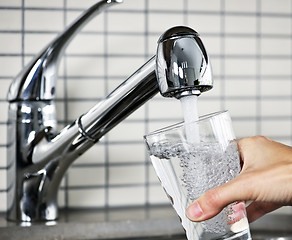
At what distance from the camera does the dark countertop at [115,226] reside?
97 cm

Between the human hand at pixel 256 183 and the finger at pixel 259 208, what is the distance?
5.6 inches

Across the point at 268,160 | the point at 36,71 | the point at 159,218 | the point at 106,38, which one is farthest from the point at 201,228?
the point at 106,38

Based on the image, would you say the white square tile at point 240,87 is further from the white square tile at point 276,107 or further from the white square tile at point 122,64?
the white square tile at point 122,64

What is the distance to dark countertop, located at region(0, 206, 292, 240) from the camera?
3.17 feet

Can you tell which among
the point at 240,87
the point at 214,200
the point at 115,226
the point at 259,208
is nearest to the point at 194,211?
the point at 214,200

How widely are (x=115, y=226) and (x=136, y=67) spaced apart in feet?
1.20

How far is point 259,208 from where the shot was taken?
2.86 ft

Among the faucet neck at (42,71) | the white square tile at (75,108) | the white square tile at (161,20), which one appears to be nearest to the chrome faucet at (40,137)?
the faucet neck at (42,71)

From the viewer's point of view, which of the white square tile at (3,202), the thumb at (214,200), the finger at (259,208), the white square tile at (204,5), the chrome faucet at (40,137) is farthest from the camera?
the white square tile at (204,5)

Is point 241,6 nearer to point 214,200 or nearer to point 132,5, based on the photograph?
point 132,5

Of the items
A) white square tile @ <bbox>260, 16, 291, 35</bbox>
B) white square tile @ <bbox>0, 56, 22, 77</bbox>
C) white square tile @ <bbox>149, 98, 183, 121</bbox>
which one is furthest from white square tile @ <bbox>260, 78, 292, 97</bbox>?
white square tile @ <bbox>0, 56, 22, 77</bbox>

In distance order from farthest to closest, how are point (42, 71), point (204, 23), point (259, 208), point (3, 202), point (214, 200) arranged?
point (204, 23) → point (3, 202) → point (42, 71) → point (259, 208) → point (214, 200)

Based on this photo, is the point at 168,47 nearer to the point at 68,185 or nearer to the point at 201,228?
the point at 201,228

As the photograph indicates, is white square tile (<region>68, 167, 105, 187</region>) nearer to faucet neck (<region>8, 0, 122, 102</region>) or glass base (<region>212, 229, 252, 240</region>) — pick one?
faucet neck (<region>8, 0, 122, 102</region>)
